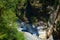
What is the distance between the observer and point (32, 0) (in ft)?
37.1

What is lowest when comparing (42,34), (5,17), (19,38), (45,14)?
(42,34)

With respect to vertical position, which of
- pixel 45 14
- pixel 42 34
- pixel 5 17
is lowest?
pixel 42 34

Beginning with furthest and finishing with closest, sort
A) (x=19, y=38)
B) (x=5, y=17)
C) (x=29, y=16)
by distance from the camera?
(x=29, y=16) < (x=19, y=38) < (x=5, y=17)

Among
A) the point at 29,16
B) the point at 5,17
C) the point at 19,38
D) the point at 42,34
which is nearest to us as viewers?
the point at 5,17

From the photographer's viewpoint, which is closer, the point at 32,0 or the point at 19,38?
the point at 19,38

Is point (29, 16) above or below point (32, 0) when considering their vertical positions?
below

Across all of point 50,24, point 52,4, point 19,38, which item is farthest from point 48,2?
point 19,38

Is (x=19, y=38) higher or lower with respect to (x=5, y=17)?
lower

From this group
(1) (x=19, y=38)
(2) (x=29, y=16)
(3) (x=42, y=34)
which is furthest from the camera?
(2) (x=29, y=16)

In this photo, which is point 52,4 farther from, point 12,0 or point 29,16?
point 12,0

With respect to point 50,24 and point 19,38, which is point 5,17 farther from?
point 50,24

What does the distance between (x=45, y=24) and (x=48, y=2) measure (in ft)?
3.64

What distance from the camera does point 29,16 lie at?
11.4 metres

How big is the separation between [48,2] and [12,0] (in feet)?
19.9
